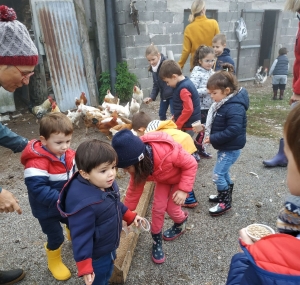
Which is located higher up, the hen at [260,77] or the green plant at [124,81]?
the green plant at [124,81]

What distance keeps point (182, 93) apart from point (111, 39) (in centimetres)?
410

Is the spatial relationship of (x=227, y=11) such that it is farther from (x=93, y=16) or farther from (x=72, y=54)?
(x=72, y=54)

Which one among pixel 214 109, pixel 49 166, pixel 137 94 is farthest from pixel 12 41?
pixel 137 94

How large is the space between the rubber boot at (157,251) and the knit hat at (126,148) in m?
0.96

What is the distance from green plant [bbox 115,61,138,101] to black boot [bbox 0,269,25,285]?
17.2 feet

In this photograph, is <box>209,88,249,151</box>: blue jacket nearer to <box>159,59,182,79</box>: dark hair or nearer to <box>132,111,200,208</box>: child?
<box>132,111,200,208</box>: child

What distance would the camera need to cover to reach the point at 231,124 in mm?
2713

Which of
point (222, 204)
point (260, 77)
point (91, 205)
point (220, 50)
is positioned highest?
point (220, 50)

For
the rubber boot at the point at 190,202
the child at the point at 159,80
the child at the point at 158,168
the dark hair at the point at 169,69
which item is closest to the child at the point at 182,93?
the dark hair at the point at 169,69

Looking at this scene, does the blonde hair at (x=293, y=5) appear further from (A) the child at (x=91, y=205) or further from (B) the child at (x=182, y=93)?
(A) the child at (x=91, y=205)

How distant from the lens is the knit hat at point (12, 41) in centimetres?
179

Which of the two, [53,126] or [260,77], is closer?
[53,126]

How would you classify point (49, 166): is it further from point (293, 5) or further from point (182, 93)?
point (293, 5)

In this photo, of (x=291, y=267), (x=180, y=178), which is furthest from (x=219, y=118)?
(x=291, y=267)
